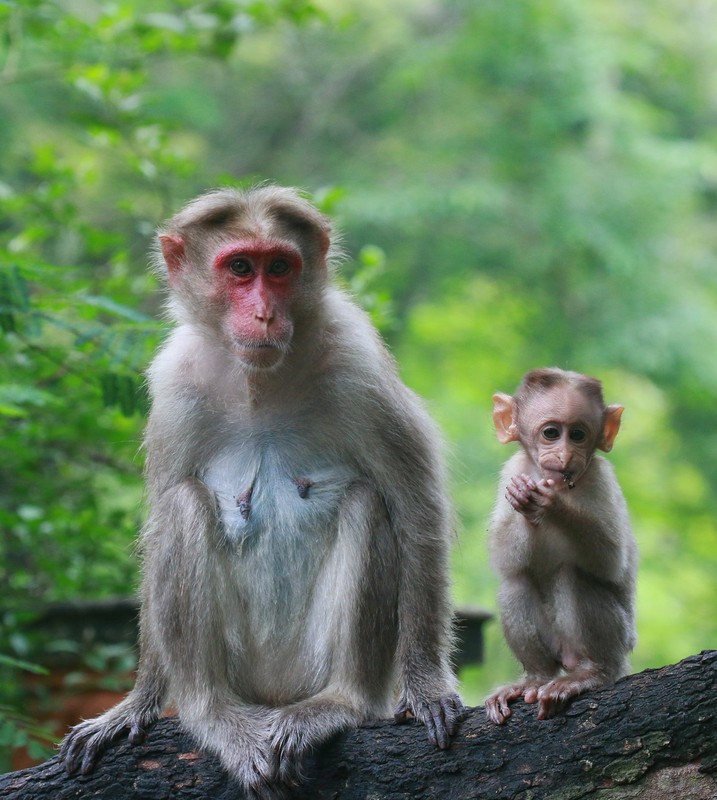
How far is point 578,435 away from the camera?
4.88 metres

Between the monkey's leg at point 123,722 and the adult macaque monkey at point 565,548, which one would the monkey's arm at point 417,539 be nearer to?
the adult macaque monkey at point 565,548

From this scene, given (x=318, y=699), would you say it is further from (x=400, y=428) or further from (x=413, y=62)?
(x=413, y=62)

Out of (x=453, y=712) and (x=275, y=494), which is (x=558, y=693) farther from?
(x=275, y=494)

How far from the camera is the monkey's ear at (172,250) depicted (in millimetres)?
5750

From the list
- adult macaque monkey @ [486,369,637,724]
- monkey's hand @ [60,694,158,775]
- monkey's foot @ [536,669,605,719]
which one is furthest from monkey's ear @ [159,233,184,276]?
monkey's foot @ [536,669,605,719]

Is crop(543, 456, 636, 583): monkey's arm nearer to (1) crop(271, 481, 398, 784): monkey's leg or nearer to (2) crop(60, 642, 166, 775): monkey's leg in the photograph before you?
(1) crop(271, 481, 398, 784): monkey's leg

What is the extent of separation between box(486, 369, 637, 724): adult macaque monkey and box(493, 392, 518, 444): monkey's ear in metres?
0.04

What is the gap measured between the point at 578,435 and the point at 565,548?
511mm

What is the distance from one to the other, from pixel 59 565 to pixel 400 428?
3.54 meters

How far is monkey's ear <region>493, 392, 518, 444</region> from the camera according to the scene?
201 inches

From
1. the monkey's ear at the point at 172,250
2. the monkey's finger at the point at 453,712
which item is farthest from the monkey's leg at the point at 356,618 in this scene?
the monkey's ear at the point at 172,250

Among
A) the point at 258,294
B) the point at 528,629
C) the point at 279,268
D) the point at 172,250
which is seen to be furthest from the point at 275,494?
the point at 528,629

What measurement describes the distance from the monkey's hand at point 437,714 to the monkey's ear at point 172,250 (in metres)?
2.52

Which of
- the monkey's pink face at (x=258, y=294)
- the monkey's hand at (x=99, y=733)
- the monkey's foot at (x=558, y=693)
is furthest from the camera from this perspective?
the monkey's pink face at (x=258, y=294)
